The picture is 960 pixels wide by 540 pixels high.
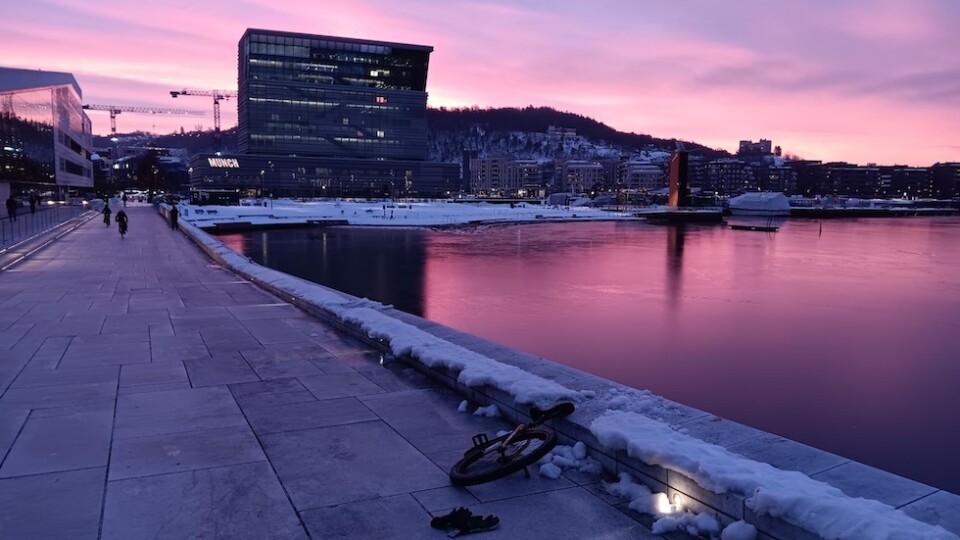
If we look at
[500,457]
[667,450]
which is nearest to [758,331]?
[667,450]

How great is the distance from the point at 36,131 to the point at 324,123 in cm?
11714

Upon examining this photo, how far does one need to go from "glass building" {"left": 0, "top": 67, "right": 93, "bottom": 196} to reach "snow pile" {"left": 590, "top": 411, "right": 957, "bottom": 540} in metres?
68.5

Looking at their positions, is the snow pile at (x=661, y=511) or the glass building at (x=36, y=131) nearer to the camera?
the snow pile at (x=661, y=511)

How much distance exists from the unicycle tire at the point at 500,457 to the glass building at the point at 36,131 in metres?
67.5

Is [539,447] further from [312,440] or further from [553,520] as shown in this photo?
[312,440]

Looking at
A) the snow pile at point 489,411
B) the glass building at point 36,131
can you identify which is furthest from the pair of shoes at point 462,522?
the glass building at point 36,131

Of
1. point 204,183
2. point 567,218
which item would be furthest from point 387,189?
point 567,218

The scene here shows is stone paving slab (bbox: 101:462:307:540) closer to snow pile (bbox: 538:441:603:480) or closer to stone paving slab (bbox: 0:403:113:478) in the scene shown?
stone paving slab (bbox: 0:403:113:478)

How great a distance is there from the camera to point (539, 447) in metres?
6.12

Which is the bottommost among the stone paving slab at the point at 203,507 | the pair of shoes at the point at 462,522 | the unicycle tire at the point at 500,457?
the stone paving slab at the point at 203,507

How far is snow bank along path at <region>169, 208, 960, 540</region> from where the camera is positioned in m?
4.25

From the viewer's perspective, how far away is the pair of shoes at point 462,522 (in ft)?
16.1

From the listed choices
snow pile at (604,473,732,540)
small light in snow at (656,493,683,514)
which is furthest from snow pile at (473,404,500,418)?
small light in snow at (656,493,683,514)

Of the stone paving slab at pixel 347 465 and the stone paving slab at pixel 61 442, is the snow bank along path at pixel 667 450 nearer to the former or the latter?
the stone paving slab at pixel 347 465
